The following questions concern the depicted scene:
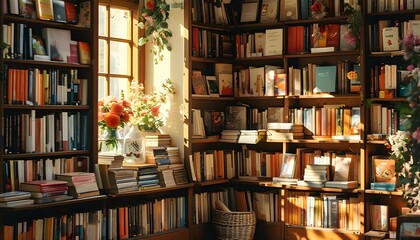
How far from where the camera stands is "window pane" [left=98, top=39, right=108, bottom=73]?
6805mm

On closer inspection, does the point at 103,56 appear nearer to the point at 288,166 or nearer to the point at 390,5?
the point at 288,166

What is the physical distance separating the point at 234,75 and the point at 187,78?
A: 2.41ft

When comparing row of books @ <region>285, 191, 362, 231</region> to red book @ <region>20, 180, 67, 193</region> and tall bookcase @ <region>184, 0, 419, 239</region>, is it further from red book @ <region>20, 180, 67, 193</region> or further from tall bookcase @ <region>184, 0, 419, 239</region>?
red book @ <region>20, 180, 67, 193</region>

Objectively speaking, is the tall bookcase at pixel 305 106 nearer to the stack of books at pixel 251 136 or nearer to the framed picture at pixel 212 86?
the framed picture at pixel 212 86

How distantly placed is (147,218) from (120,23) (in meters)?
1.96

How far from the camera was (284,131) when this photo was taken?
7043mm

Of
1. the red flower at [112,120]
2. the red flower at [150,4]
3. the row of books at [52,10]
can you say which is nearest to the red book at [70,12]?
the row of books at [52,10]

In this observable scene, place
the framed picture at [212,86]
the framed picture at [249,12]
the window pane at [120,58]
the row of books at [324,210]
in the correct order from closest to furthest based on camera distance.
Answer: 1. the row of books at [324,210]
2. the window pane at [120,58]
3. the framed picture at [212,86]
4. the framed picture at [249,12]

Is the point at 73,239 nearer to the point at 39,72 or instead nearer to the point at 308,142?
the point at 39,72

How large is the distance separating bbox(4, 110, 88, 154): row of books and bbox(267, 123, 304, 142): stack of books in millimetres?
2003

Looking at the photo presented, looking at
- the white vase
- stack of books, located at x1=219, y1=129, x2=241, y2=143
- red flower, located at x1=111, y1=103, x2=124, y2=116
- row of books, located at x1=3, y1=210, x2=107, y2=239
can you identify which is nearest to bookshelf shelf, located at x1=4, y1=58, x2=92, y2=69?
red flower, located at x1=111, y1=103, x2=124, y2=116

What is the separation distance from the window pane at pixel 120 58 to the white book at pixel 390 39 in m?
2.51

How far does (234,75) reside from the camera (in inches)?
293

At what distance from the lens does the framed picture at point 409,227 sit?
155 inches
